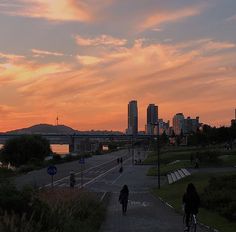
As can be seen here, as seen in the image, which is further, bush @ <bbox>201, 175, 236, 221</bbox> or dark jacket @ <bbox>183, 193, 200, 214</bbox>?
bush @ <bbox>201, 175, 236, 221</bbox>

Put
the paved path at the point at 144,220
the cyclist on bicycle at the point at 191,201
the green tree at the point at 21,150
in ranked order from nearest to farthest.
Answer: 1. the cyclist on bicycle at the point at 191,201
2. the paved path at the point at 144,220
3. the green tree at the point at 21,150

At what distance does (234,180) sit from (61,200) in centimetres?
1436

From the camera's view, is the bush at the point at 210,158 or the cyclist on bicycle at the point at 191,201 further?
the bush at the point at 210,158

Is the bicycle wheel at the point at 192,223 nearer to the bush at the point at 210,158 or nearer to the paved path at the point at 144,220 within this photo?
the paved path at the point at 144,220

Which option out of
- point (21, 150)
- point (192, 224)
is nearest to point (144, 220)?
point (192, 224)

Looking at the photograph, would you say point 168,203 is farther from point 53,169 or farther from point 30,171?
point 30,171

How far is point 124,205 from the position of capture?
2933 centimetres

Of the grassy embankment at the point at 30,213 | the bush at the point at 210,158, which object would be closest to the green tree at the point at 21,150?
the bush at the point at 210,158

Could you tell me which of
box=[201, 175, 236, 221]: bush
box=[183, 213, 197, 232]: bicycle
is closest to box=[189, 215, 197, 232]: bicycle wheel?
box=[183, 213, 197, 232]: bicycle

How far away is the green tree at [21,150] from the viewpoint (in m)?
113

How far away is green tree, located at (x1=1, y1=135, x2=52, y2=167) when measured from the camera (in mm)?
112938

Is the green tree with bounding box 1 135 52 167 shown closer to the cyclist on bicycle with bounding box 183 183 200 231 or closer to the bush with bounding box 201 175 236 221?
the bush with bounding box 201 175 236 221

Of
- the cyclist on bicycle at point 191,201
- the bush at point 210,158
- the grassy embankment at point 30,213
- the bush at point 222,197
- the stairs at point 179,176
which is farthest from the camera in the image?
the bush at point 210,158

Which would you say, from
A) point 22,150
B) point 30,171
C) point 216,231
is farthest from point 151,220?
point 22,150
